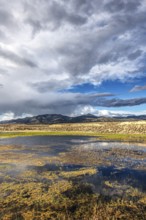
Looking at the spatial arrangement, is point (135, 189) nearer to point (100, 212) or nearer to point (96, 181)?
point (96, 181)

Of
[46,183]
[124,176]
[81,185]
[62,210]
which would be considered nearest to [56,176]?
[46,183]

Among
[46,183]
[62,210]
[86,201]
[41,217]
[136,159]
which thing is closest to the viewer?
[41,217]

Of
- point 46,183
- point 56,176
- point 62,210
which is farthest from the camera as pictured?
point 56,176

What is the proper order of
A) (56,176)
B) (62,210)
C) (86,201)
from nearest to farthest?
(62,210), (86,201), (56,176)

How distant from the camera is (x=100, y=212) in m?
17.5

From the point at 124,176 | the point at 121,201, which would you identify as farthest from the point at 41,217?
the point at 124,176

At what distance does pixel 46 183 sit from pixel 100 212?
10.0 m

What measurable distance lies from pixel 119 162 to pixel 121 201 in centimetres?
1950

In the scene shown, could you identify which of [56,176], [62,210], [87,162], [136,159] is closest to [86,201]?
[62,210]

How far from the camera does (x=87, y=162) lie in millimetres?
39188

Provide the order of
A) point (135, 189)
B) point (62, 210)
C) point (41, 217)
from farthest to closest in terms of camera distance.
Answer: point (135, 189)
point (62, 210)
point (41, 217)

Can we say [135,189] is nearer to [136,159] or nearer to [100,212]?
[100,212]

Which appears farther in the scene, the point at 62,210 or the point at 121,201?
the point at 121,201

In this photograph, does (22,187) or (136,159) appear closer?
(22,187)
